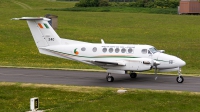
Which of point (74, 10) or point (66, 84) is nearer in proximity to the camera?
point (66, 84)

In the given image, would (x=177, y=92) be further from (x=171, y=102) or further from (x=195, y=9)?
(x=195, y=9)

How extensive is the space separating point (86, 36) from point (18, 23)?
18.5 meters

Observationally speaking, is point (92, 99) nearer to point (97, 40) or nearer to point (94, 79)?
point (94, 79)

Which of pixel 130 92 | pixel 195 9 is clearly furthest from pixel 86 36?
pixel 195 9

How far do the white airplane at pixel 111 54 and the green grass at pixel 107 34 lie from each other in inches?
240

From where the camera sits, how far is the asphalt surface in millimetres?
30339

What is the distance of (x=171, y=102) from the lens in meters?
25.2

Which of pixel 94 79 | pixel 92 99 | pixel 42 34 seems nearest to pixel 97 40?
pixel 42 34

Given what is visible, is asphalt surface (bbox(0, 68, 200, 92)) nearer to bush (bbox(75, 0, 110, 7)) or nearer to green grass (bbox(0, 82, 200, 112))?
green grass (bbox(0, 82, 200, 112))

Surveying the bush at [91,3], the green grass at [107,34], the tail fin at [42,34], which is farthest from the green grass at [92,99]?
the bush at [91,3]

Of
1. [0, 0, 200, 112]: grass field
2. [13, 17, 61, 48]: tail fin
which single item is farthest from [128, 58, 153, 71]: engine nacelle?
[13, 17, 61, 48]: tail fin

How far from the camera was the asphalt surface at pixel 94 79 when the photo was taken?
30.3m

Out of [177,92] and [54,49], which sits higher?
[54,49]

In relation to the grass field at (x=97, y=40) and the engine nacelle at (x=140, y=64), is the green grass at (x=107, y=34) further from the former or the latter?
the engine nacelle at (x=140, y=64)
